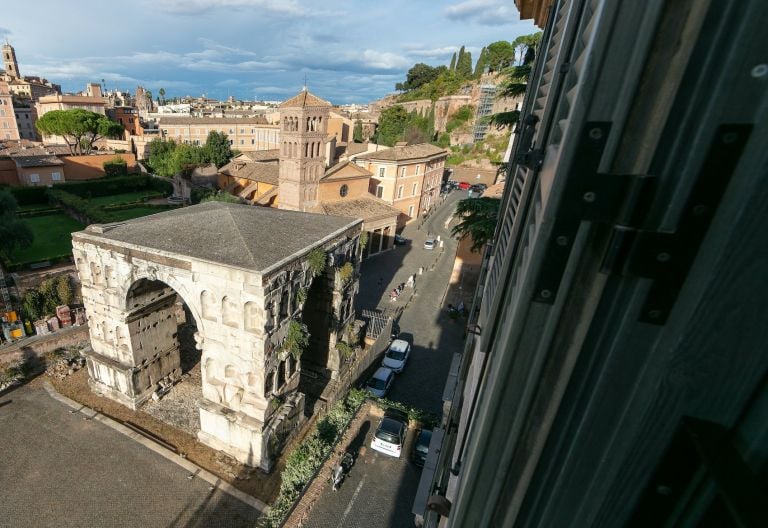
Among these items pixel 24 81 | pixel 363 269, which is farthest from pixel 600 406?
pixel 24 81

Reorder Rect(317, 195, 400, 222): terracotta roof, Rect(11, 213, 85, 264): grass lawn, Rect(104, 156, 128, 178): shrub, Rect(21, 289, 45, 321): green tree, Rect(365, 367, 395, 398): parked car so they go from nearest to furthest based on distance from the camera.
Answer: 1. Rect(365, 367, 395, 398): parked car
2. Rect(21, 289, 45, 321): green tree
3. Rect(11, 213, 85, 264): grass lawn
4. Rect(317, 195, 400, 222): terracotta roof
5. Rect(104, 156, 128, 178): shrub

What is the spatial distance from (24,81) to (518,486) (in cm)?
12838

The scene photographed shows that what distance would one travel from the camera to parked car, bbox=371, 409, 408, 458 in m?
14.2

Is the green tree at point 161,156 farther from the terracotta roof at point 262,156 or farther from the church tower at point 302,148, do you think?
the church tower at point 302,148

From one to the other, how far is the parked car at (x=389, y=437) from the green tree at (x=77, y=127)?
65548mm

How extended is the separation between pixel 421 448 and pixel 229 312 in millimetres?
8696

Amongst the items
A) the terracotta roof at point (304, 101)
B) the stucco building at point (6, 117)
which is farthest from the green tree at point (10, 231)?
the stucco building at point (6, 117)

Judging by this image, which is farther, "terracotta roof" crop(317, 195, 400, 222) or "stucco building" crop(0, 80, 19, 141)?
"stucco building" crop(0, 80, 19, 141)

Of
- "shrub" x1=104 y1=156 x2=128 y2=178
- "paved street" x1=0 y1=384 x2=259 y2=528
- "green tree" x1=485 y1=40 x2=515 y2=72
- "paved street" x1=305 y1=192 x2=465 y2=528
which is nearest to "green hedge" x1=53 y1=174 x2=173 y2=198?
"shrub" x1=104 y1=156 x2=128 y2=178

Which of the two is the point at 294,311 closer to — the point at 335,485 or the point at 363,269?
the point at 335,485

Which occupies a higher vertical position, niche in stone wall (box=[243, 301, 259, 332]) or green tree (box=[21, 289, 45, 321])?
niche in stone wall (box=[243, 301, 259, 332])

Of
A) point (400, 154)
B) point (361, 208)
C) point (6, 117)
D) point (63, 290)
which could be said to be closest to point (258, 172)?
point (361, 208)

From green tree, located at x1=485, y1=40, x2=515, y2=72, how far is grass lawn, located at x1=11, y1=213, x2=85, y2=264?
69.5m

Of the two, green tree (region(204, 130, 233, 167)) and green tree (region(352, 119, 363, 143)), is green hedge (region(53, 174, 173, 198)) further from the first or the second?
green tree (region(352, 119, 363, 143))
